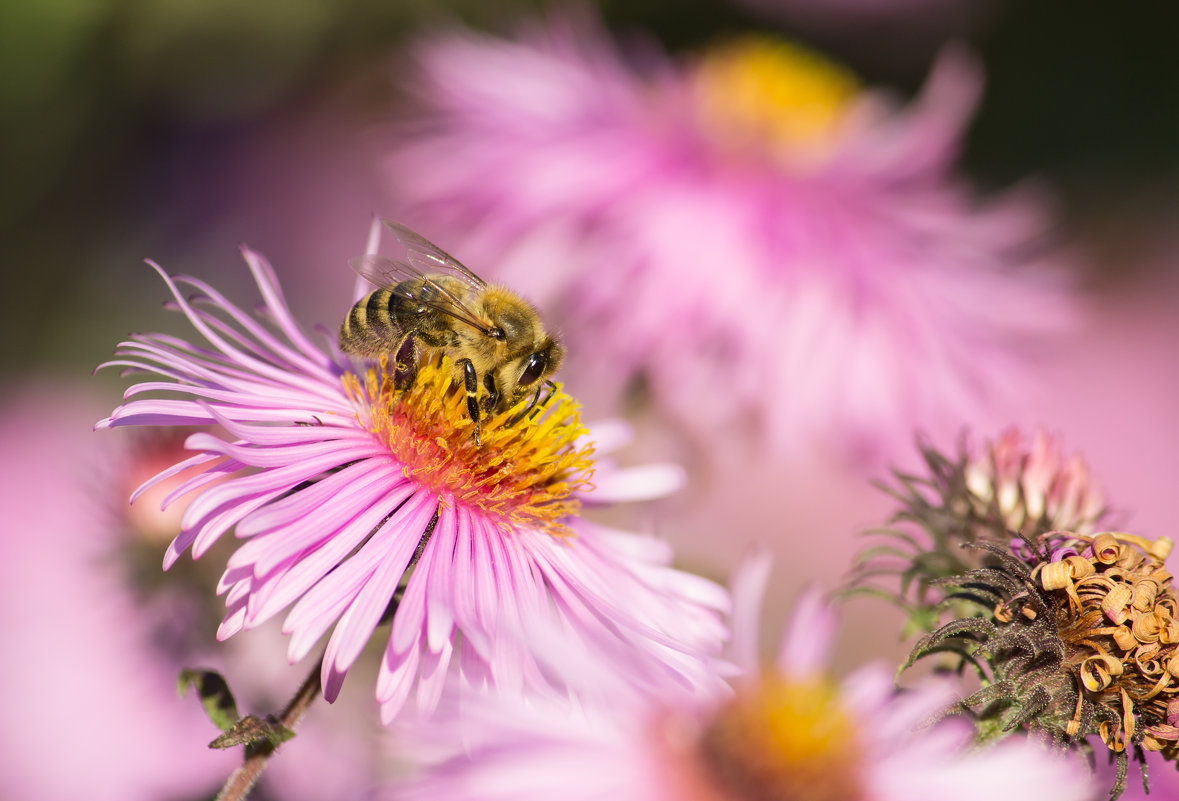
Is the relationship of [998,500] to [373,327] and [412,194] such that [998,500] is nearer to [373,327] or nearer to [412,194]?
[373,327]

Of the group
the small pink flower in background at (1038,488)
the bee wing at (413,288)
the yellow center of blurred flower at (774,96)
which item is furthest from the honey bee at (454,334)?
the yellow center of blurred flower at (774,96)

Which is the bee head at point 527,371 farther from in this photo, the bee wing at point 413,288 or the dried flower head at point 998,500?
the dried flower head at point 998,500

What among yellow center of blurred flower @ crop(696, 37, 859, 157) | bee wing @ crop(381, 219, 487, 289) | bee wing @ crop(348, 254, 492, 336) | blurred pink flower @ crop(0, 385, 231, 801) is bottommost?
blurred pink flower @ crop(0, 385, 231, 801)

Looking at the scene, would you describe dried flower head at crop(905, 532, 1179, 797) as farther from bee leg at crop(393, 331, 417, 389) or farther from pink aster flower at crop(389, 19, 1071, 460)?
pink aster flower at crop(389, 19, 1071, 460)

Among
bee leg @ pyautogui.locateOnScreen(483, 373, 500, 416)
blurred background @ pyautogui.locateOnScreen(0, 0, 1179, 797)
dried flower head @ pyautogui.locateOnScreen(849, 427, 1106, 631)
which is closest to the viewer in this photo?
dried flower head @ pyautogui.locateOnScreen(849, 427, 1106, 631)

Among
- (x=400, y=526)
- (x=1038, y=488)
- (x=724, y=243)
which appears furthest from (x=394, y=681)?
(x=724, y=243)

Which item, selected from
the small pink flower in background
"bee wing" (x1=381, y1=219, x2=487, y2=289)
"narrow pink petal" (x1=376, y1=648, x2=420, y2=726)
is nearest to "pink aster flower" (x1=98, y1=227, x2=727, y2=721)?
"narrow pink petal" (x1=376, y1=648, x2=420, y2=726)

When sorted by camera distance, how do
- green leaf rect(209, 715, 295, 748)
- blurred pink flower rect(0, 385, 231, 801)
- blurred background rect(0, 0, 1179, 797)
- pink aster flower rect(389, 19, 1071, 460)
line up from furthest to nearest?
blurred background rect(0, 0, 1179, 797), pink aster flower rect(389, 19, 1071, 460), blurred pink flower rect(0, 385, 231, 801), green leaf rect(209, 715, 295, 748)
